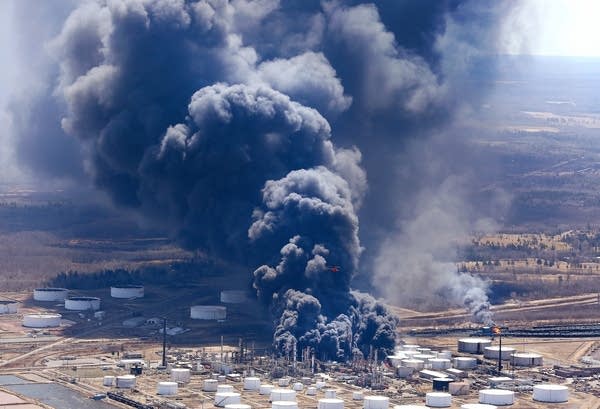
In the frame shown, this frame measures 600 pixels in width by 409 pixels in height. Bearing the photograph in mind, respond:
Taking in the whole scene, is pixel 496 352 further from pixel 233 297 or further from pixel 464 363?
pixel 233 297

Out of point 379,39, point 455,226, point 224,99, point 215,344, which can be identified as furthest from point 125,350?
point 455,226

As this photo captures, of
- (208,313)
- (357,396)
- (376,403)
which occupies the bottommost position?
(376,403)

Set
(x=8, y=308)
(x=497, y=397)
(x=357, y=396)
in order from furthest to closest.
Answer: (x=8, y=308)
(x=357, y=396)
(x=497, y=397)

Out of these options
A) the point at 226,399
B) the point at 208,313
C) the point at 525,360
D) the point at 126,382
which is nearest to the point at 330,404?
the point at 226,399

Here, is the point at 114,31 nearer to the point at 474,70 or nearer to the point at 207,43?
the point at 207,43

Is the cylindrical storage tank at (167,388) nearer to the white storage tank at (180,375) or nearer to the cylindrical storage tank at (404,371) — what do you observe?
the white storage tank at (180,375)

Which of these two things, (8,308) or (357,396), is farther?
(8,308)

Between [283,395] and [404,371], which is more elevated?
[404,371]

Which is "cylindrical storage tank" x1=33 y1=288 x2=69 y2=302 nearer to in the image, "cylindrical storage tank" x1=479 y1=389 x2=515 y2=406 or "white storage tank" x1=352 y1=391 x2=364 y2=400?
"white storage tank" x1=352 y1=391 x2=364 y2=400
